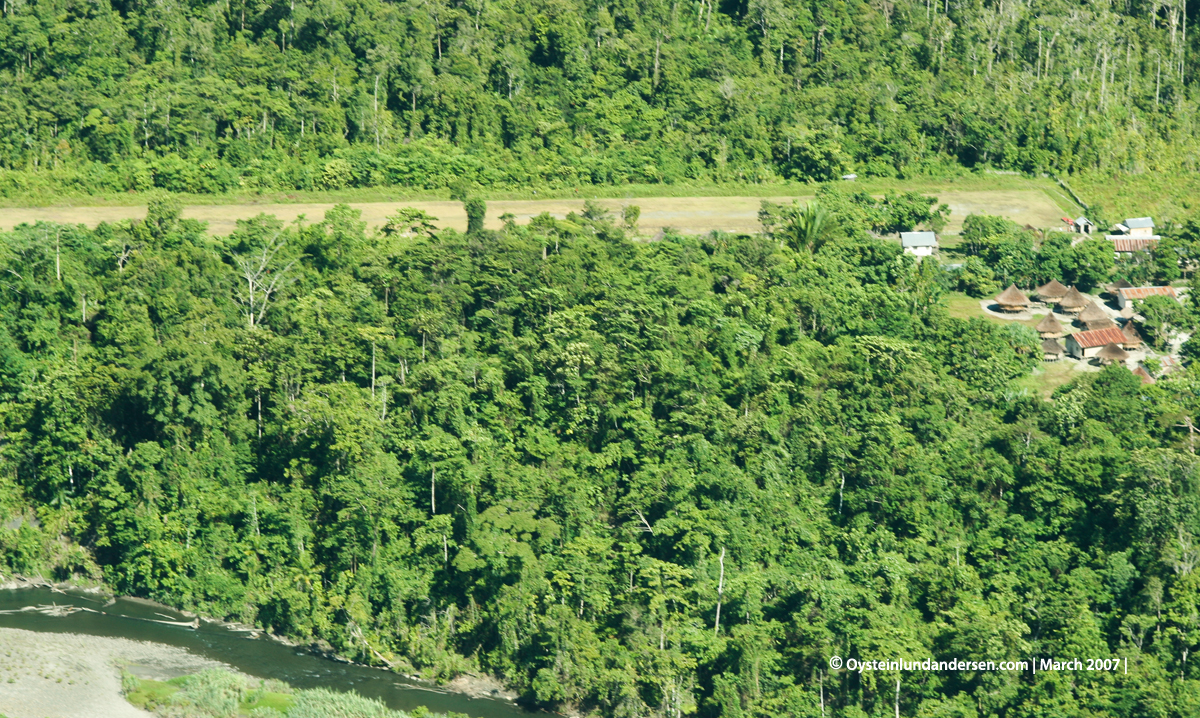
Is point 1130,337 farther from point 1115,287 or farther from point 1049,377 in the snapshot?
point 1115,287

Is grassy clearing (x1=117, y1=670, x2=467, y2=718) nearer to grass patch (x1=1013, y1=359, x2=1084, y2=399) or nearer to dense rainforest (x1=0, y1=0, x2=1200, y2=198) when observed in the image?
grass patch (x1=1013, y1=359, x2=1084, y2=399)

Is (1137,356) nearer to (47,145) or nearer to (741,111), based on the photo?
(741,111)

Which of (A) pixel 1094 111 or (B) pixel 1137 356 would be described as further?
(A) pixel 1094 111

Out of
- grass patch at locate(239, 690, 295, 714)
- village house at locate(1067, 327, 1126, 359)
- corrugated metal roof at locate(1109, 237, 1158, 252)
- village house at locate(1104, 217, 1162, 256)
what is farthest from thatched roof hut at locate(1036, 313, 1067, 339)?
grass patch at locate(239, 690, 295, 714)

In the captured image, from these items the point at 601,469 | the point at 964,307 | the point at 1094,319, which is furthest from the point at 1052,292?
the point at 601,469

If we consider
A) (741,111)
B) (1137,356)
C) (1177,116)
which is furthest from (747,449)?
(1177,116)

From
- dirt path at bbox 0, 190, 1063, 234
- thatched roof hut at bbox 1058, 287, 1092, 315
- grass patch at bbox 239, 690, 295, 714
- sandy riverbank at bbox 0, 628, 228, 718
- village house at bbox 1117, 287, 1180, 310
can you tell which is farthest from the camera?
dirt path at bbox 0, 190, 1063, 234
